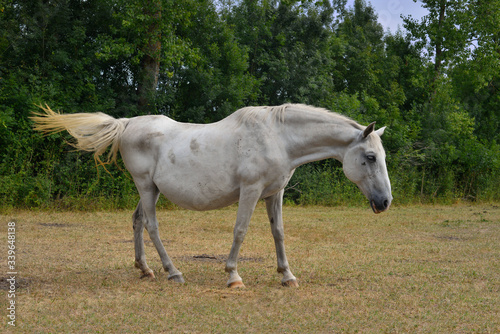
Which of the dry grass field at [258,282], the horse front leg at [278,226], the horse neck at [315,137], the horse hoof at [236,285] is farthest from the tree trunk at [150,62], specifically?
the horse hoof at [236,285]

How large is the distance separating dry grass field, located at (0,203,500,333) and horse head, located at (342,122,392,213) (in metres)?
0.94

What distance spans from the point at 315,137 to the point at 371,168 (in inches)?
25.4

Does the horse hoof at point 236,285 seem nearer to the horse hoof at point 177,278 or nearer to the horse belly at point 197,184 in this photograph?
the horse hoof at point 177,278

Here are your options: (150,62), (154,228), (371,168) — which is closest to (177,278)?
(154,228)

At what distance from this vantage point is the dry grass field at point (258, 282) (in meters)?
3.93

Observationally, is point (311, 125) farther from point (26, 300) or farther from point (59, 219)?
point (59, 219)

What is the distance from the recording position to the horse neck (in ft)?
16.7

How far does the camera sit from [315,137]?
5.11 m

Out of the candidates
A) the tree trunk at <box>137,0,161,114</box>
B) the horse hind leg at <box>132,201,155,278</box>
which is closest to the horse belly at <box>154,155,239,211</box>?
the horse hind leg at <box>132,201,155,278</box>

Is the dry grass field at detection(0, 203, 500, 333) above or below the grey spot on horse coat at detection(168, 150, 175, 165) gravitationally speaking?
below

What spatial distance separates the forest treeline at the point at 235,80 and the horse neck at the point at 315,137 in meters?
7.50

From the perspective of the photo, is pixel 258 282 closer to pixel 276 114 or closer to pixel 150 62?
pixel 276 114

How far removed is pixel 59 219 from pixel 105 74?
214 inches

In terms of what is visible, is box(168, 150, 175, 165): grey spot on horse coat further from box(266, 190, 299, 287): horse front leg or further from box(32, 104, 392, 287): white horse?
box(266, 190, 299, 287): horse front leg
